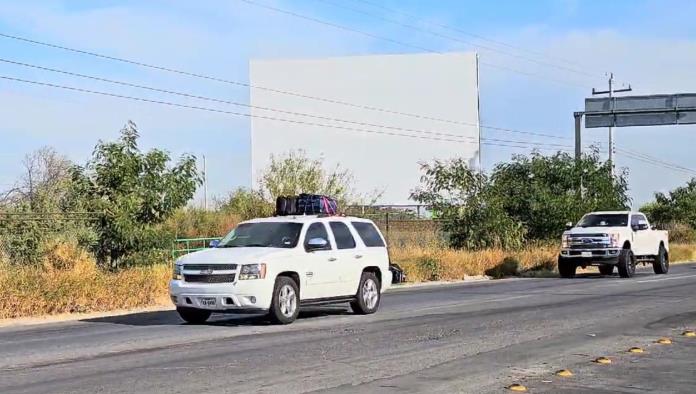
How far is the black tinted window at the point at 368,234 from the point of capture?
17078mm

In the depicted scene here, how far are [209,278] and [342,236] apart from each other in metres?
2.96

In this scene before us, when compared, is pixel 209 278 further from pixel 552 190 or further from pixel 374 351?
pixel 552 190

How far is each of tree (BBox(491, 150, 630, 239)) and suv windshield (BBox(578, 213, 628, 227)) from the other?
226 inches

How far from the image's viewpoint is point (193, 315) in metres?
15.2

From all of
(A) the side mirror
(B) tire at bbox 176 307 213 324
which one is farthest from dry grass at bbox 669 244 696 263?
(B) tire at bbox 176 307 213 324

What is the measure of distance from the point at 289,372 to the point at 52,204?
51.3 feet

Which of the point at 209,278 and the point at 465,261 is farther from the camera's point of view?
the point at 465,261

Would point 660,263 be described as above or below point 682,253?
above

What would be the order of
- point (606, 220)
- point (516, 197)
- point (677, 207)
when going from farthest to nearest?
point (677, 207) < point (516, 197) < point (606, 220)

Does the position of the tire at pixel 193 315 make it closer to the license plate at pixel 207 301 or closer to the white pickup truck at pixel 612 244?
the license plate at pixel 207 301

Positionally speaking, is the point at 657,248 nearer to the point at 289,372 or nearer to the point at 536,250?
the point at 536,250

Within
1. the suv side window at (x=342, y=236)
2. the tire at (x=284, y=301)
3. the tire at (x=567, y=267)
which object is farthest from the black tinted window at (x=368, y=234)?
the tire at (x=567, y=267)

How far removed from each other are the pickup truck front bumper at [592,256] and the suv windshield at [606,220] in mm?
1294

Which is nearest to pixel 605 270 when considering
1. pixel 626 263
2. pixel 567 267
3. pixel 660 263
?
pixel 660 263
